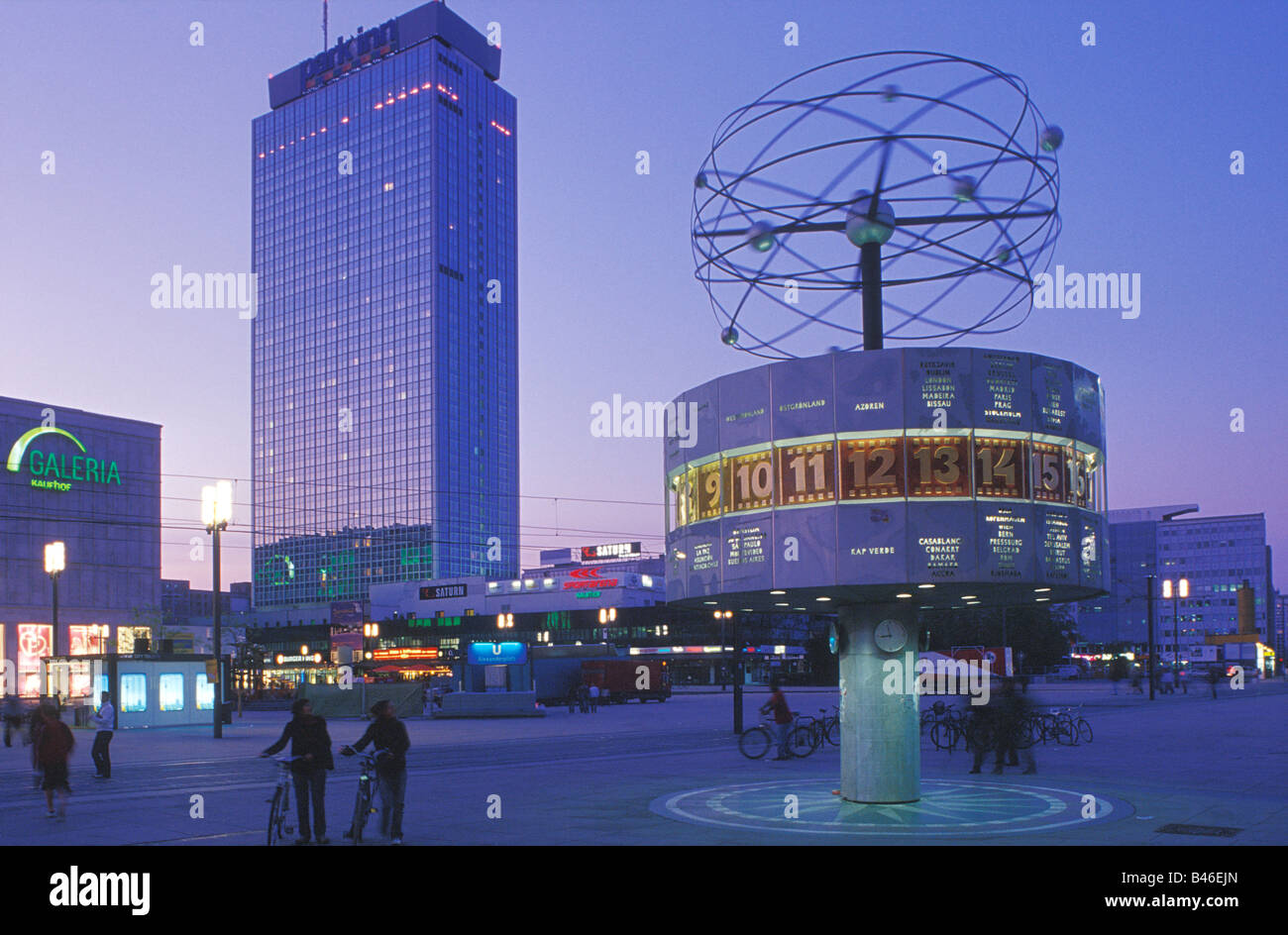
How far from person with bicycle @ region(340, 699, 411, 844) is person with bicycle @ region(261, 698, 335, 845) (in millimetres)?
327

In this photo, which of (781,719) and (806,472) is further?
(781,719)

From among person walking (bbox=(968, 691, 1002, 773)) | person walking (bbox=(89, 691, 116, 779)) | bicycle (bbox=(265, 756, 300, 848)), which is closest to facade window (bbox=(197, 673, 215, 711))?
person walking (bbox=(89, 691, 116, 779))

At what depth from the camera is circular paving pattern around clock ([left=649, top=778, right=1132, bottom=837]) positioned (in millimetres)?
16484

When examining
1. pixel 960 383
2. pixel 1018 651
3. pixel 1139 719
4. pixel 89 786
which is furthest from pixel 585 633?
pixel 960 383

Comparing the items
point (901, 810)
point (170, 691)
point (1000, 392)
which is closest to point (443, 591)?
point (170, 691)

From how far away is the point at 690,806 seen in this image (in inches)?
754

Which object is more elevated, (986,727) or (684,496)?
(684,496)

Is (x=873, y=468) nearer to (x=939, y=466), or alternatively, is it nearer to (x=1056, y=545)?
(x=939, y=466)

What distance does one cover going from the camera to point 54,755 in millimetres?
18703

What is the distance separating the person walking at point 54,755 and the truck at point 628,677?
57371 mm

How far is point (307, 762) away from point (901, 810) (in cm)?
911

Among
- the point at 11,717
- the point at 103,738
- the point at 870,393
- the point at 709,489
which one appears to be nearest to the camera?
the point at 870,393

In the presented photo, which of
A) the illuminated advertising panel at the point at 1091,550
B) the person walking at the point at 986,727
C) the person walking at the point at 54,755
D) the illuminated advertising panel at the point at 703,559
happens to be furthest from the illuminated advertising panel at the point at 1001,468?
the person walking at the point at 54,755
